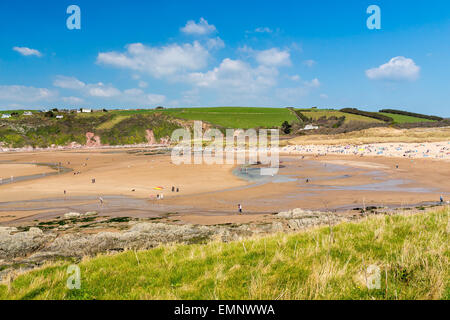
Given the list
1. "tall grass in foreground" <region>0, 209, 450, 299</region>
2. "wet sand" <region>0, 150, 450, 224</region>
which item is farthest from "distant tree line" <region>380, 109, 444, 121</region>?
"tall grass in foreground" <region>0, 209, 450, 299</region>

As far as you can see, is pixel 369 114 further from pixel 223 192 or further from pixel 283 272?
pixel 283 272

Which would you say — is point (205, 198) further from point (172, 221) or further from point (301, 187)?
point (301, 187)

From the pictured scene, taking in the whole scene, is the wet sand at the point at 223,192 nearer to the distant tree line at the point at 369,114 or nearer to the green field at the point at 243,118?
the distant tree line at the point at 369,114

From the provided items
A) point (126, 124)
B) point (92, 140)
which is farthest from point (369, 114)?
point (92, 140)

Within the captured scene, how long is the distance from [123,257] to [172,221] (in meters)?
15.4

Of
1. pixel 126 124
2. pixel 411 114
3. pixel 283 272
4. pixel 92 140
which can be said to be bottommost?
pixel 283 272

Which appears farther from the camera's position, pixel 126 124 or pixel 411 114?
pixel 411 114

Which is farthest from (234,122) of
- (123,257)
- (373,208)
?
Result: (123,257)

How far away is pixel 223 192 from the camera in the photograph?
34.2 m

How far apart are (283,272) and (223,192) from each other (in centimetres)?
2931

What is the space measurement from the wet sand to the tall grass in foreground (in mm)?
13382

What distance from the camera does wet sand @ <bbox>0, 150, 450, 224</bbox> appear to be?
26188 millimetres

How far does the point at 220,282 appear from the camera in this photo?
190 inches

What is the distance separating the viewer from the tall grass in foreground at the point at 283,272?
13.4ft
